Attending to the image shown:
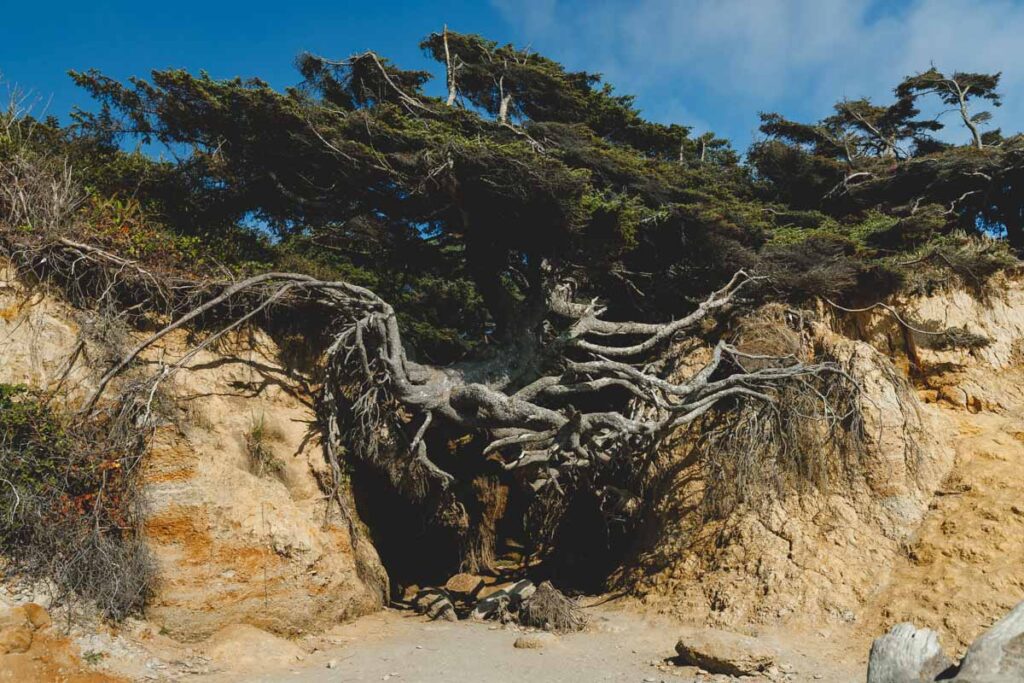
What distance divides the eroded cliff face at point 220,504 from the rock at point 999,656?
665 cm

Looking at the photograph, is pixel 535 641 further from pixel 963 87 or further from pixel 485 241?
pixel 963 87

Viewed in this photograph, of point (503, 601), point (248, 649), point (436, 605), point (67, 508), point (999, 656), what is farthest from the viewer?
point (436, 605)

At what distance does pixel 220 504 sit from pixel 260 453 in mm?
1269

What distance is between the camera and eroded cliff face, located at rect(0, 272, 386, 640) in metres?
7.52

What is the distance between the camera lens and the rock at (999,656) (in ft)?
11.4

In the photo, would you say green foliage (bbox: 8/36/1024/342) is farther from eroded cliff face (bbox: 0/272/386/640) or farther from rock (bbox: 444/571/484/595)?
rock (bbox: 444/571/484/595)

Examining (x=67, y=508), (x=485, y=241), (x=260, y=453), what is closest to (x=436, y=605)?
(x=260, y=453)

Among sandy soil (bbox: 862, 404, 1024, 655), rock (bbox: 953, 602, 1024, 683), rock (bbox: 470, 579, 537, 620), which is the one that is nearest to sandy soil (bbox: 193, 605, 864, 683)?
rock (bbox: 470, 579, 537, 620)

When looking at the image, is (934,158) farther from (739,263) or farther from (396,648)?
(396,648)

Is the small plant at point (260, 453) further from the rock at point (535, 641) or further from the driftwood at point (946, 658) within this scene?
the driftwood at point (946, 658)

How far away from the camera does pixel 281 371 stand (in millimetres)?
10383

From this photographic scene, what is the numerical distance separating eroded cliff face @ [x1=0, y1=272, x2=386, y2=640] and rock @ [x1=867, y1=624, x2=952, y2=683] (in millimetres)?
6180

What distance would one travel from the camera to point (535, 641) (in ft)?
25.4

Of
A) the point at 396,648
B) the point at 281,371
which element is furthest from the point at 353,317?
the point at 396,648
